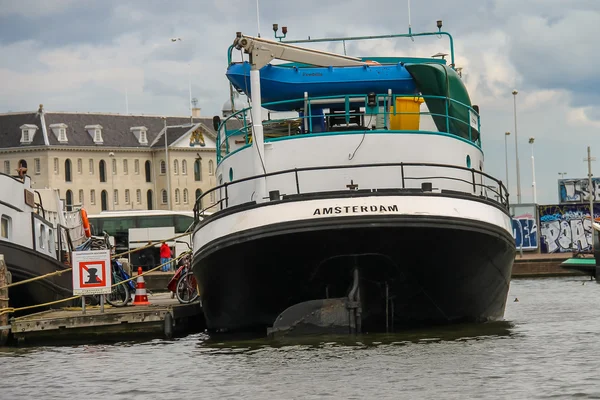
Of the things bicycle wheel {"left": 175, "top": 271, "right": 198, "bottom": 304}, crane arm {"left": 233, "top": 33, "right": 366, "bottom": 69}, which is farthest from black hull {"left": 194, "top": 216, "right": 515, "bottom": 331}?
bicycle wheel {"left": 175, "top": 271, "right": 198, "bottom": 304}

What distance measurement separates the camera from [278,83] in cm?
2056

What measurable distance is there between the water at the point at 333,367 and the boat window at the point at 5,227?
4.68 m

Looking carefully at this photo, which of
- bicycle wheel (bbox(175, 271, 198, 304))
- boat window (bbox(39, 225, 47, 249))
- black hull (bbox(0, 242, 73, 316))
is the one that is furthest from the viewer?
boat window (bbox(39, 225, 47, 249))

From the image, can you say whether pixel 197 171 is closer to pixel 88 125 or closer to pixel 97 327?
pixel 88 125

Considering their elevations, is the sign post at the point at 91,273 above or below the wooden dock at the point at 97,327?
above

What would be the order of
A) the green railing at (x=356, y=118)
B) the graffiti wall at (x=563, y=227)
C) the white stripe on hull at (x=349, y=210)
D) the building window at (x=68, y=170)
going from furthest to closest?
1. the building window at (x=68, y=170)
2. the graffiti wall at (x=563, y=227)
3. the green railing at (x=356, y=118)
4. the white stripe on hull at (x=349, y=210)

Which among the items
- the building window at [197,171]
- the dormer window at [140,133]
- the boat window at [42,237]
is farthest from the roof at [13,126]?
the boat window at [42,237]

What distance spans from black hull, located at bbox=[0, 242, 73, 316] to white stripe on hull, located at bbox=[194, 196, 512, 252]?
23.5ft

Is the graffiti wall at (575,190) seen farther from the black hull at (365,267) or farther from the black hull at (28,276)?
the black hull at (365,267)

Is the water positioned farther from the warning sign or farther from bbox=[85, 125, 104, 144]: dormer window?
A: bbox=[85, 125, 104, 144]: dormer window

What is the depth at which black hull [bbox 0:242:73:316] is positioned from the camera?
79.1ft

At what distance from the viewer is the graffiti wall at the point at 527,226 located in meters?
69.4

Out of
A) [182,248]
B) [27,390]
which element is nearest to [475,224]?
[27,390]

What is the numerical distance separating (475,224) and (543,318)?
5615mm
